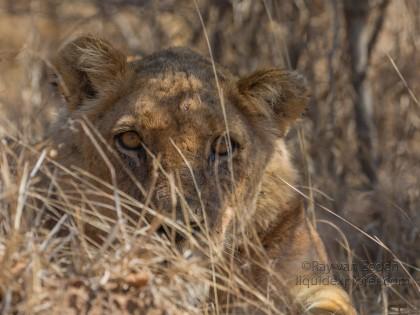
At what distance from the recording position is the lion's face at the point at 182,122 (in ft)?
14.9

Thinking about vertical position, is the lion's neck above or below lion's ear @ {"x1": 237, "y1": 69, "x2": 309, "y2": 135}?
below

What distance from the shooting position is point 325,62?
8.26 meters

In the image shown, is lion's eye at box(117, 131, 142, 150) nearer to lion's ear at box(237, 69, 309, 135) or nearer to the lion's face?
the lion's face

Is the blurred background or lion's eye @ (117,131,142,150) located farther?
the blurred background

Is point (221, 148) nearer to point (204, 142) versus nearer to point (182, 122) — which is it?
Result: point (204, 142)

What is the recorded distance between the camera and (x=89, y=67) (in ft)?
17.2

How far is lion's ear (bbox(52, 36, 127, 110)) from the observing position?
5156 mm

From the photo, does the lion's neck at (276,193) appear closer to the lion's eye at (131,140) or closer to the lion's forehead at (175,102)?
the lion's forehead at (175,102)

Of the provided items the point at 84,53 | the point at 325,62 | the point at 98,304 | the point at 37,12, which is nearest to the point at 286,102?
the point at 84,53

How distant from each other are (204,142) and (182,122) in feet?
0.50

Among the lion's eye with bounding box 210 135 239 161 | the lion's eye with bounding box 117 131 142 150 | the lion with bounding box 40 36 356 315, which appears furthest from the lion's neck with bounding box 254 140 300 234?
the lion's eye with bounding box 117 131 142 150

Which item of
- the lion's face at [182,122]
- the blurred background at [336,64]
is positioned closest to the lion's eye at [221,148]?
the lion's face at [182,122]

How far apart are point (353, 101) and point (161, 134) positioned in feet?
12.7

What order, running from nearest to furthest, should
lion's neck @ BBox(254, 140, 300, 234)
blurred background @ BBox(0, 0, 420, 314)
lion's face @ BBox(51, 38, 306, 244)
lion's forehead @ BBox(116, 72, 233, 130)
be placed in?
lion's face @ BBox(51, 38, 306, 244)
lion's forehead @ BBox(116, 72, 233, 130)
lion's neck @ BBox(254, 140, 300, 234)
blurred background @ BBox(0, 0, 420, 314)
